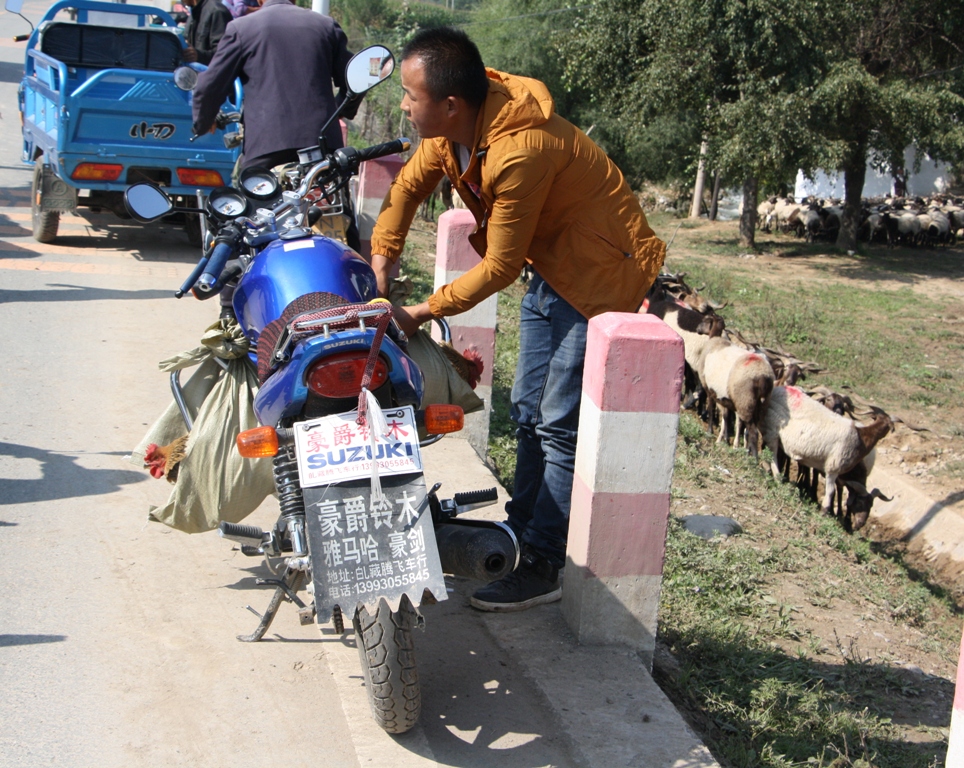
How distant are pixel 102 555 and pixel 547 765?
2021mm

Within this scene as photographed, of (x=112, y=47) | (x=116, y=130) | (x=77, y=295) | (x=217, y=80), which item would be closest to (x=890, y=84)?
(x=112, y=47)

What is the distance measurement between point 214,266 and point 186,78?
204 cm

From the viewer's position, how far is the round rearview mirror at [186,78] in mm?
5020

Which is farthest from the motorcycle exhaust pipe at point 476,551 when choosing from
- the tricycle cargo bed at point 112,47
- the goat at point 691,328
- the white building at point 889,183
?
the white building at point 889,183

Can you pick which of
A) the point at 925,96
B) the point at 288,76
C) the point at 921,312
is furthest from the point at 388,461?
the point at 925,96

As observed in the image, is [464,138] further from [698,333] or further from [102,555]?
[698,333]

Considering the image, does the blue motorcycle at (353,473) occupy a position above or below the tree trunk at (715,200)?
below

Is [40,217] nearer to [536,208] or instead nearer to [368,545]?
[536,208]

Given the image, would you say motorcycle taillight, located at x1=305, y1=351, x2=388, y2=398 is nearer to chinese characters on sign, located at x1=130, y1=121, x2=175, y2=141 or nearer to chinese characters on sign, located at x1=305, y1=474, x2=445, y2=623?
chinese characters on sign, located at x1=305, y1=474, x2=445, y2=623

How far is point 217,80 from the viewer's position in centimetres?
518

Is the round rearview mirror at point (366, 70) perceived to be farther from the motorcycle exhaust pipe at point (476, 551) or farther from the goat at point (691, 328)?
the goat at point (691, 328)

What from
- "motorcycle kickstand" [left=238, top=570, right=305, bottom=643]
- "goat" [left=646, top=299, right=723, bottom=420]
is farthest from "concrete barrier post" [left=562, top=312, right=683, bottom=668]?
"goat" [left=646, top=299, right=723, bottom=420]

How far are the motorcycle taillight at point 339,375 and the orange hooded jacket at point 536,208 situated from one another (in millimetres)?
491

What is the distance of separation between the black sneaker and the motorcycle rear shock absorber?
0.94m
